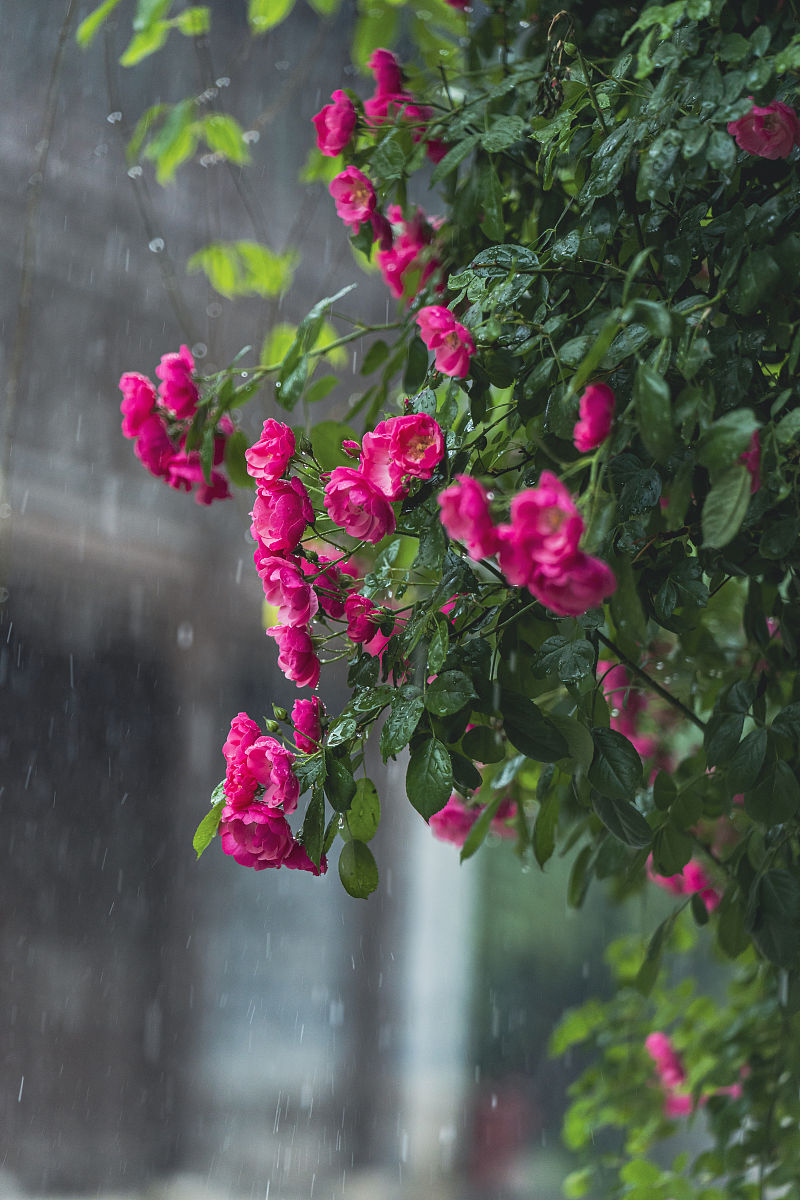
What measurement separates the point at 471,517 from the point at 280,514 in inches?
7.2

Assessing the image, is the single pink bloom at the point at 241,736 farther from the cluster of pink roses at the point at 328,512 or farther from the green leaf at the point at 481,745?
the green leaf at the point at 481,745

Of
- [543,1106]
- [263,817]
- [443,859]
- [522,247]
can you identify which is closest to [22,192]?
[522,247]

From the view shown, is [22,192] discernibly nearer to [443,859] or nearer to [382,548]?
[382,548]

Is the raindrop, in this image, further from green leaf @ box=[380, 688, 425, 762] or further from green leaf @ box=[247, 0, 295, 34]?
green leaf @ box=[380, 688, 425, 762]

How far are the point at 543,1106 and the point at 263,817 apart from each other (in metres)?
1.61

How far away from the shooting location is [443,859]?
80.1 inches

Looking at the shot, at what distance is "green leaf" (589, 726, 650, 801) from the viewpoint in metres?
0.65

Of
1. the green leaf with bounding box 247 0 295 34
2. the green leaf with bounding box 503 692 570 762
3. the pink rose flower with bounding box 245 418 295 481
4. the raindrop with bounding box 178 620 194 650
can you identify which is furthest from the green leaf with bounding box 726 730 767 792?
the raindrop with bounding box 178 620 194 650

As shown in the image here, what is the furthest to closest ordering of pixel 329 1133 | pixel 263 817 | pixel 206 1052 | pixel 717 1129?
pixel 329 1133 → pixel 206 1052 → pixel 717 1129 → pixel 263 817

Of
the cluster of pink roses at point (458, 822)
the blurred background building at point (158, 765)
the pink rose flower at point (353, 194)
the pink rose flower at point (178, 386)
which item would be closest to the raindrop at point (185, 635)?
the blurred background building at point (158, 765)

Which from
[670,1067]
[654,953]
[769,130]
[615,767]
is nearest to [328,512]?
[615,767]

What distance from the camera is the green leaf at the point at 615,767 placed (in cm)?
65

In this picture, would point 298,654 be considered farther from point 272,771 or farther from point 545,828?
point 545,828

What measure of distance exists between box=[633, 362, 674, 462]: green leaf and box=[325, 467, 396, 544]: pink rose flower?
17cm
